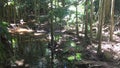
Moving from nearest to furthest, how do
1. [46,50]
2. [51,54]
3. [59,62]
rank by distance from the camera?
[59,62] < [51,54] < [46,50]

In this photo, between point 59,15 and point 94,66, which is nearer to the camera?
point 94,66

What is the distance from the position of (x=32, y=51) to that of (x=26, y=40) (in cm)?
320

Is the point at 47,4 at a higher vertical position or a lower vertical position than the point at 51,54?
higher

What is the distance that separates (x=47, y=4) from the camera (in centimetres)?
2795

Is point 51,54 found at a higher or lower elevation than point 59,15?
lower

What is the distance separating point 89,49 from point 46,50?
250 cm

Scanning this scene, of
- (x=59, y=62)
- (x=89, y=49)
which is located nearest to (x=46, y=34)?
(x=89, y=49)

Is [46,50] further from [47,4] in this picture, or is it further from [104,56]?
[47,4]

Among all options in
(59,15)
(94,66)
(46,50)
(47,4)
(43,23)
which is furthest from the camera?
(47,4)

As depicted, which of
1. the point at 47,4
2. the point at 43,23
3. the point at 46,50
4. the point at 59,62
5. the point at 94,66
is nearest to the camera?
the point at 94,66

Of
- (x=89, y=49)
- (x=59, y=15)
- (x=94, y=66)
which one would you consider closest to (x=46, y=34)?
(x=59, y=15)

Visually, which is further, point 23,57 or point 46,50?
point 46,50

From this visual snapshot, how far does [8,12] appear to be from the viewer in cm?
2689

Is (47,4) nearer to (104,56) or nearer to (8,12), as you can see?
(8,12)
